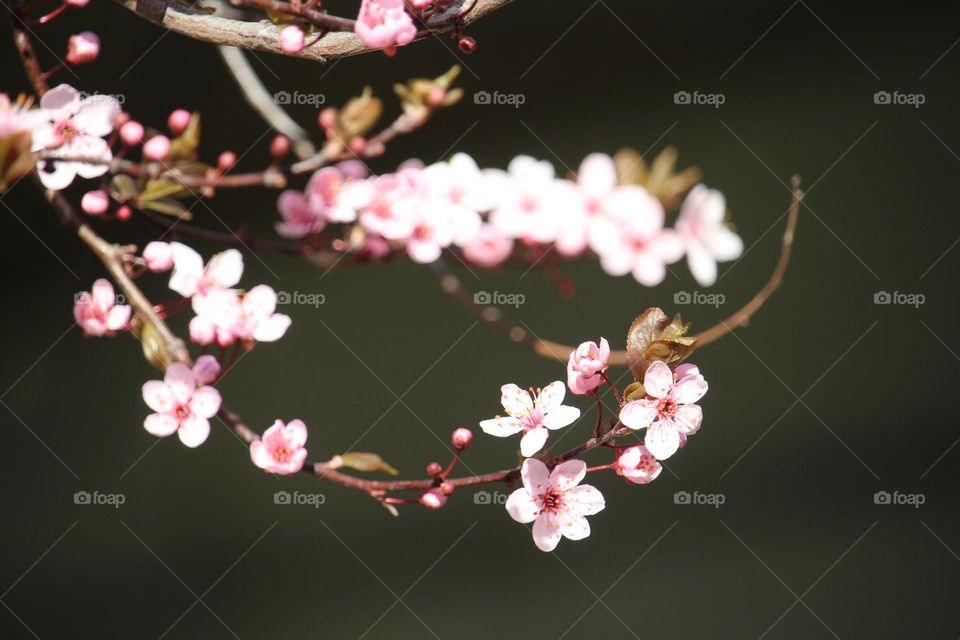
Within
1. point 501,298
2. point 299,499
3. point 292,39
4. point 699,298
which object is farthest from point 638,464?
point 299,499

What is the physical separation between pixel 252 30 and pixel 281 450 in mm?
415

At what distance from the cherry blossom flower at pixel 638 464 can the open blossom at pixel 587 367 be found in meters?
0.08

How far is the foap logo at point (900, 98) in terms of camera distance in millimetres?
2109

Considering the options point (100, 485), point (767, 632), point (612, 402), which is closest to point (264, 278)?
point (100, 485)

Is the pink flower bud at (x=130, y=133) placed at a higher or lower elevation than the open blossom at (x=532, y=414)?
lower

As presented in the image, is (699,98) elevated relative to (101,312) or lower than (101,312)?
elevated

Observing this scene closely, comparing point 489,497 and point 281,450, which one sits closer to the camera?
point 281,450

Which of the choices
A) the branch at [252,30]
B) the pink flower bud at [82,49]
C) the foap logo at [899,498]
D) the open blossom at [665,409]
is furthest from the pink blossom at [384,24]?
the foap logo at [899,498]

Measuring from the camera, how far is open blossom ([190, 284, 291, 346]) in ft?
2.65

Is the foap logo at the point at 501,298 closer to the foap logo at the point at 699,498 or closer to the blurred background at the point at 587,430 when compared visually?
the blurred background at the point at 587,430

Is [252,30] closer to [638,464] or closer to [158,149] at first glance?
[158,149]

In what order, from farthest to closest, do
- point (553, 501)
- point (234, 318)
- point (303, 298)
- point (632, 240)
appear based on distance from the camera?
point (303, 298)
point (553, 501)
point (234, 318)
point (632, 240)

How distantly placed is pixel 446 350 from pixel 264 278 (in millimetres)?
467

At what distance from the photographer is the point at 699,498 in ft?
7.13
